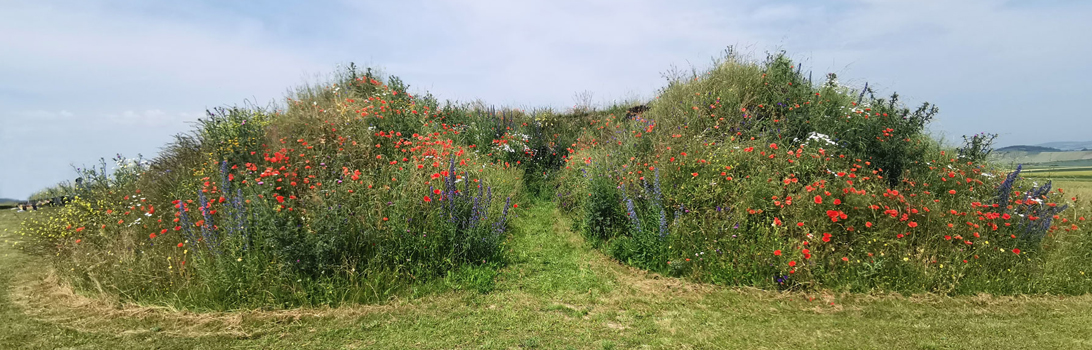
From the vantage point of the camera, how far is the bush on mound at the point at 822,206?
514cm

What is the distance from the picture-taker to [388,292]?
480cm

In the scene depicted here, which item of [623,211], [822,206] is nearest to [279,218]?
[623,211]

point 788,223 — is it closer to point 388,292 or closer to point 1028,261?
point 1028,261

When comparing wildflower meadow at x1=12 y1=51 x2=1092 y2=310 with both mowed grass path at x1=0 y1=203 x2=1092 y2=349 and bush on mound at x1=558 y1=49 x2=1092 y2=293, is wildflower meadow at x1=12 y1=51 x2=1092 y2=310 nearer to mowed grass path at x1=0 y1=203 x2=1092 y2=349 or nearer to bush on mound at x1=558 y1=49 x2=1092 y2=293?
bush on mound at x1=558 y1=49 x2=1092 y2=293

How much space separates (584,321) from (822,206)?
344 cm

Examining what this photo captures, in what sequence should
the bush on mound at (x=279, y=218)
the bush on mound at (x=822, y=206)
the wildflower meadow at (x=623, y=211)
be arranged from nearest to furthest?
the bush on mound at (x=279, y=218), the wildflower meadow at (x=623, y=211), the bush on mound at (x=822, y=206)

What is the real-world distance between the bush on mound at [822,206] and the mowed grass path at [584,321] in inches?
12.8

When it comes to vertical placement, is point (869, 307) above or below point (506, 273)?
below

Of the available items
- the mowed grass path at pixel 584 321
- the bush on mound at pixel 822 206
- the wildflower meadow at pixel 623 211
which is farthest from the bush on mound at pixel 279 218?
the bush on mound at pixel 822 206

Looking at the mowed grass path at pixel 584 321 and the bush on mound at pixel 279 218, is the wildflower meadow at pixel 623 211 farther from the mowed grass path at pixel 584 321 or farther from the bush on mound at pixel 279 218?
the mowed grass path at pixel 584 321

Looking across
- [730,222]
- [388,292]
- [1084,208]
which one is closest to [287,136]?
[388,292]

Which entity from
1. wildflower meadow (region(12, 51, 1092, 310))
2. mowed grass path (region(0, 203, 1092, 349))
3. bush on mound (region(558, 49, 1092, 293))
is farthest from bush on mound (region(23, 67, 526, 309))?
bush on mound (region(558, 49, 1092, 293))

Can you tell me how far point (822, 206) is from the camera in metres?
5.48

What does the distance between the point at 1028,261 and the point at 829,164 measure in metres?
2.33
